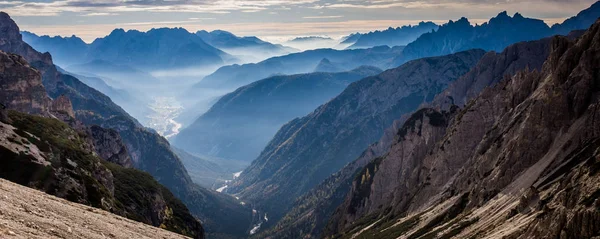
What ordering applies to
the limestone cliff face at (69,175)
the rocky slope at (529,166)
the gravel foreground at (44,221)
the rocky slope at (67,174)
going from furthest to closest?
A: the limestone cliff face at (69,175) → the rocky slope at (67,174) → the rocky slope at (529,166) → the gravel foreground at (44,221)

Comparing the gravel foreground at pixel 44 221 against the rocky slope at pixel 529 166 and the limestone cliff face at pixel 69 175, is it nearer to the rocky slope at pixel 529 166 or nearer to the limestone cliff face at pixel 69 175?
the limestone cliff face at pixel 69 175

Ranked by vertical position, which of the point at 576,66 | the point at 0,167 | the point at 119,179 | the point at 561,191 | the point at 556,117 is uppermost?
the point at 576,66

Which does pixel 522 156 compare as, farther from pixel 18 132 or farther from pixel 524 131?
pixel 18 132

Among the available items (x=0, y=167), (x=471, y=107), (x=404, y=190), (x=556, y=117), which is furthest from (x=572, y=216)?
(x=404, y=190)

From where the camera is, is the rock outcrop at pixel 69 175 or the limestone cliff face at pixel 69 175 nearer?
the rock outcrop at pixel 69 175

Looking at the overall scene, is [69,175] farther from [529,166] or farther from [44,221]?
[529,166]

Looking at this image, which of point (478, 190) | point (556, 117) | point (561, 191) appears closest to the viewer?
point (561, 191)

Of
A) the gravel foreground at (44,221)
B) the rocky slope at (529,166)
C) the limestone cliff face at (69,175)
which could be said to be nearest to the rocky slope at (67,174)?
the limestone cliff face at (69,175)

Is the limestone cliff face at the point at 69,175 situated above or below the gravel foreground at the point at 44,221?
below

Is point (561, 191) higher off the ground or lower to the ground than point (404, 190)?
higher
